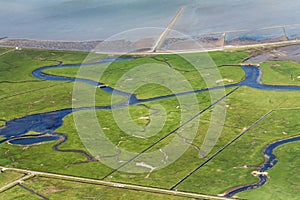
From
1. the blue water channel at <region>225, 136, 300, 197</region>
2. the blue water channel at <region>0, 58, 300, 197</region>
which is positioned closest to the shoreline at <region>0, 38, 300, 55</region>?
the blue water channel at <region>0, 58, 300, 197</region>

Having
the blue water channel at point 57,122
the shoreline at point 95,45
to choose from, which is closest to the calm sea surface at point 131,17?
the shoreline at point 95,45

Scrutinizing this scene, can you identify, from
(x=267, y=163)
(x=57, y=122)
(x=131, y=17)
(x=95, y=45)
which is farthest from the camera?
(x=131, y=17)

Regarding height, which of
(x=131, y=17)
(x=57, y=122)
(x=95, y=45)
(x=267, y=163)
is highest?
(x=131, y=17)

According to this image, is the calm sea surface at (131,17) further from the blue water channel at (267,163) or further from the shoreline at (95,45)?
the blue water channel at (267,163)

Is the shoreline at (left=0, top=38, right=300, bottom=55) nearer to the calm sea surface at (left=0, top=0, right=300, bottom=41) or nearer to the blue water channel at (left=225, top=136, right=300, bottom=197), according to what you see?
the calm sea surface at (left=0, top=0, right=300, bottom=41)

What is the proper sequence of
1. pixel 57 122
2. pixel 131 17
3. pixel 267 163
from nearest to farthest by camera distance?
pixel 267 163 → pixel 57 122 → pixel 131 17

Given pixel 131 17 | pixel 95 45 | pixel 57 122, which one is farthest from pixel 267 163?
pixel 131 17

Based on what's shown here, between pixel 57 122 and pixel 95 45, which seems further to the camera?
pixel 95 45

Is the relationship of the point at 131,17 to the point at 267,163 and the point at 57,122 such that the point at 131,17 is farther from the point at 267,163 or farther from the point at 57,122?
the point at 267,163

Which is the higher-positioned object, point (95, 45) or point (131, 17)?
point (131, 17)
